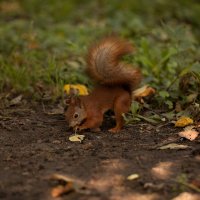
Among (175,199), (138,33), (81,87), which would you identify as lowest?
(175,199)

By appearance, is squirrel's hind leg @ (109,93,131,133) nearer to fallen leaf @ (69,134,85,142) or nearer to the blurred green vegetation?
fallen leaf @ (69,134,85,142)

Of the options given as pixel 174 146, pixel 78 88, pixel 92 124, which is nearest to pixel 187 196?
pixel 174 146

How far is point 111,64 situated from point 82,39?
106 inches

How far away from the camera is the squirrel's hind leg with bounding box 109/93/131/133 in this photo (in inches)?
194

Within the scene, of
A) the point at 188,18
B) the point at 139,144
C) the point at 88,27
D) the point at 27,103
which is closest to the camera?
the point at 139,144

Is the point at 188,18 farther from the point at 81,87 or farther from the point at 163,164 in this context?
the point at 163,164

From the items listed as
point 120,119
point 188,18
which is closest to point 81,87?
point 120,119

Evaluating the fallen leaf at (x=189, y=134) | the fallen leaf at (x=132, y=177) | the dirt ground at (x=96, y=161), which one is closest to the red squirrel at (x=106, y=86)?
the dirt ground at (x=96, y=161)

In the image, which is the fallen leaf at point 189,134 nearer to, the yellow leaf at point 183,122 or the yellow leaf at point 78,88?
the yellow leaf at point 183,122

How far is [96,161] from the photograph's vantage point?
405 cm

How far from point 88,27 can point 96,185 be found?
17.8 ft

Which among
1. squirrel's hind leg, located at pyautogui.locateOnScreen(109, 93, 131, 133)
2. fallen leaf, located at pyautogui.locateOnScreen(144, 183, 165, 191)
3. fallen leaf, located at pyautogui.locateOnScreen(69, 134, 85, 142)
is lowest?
fallen leaf, located at pyautogui.locateOnScreen(144, 183, 165, 191)

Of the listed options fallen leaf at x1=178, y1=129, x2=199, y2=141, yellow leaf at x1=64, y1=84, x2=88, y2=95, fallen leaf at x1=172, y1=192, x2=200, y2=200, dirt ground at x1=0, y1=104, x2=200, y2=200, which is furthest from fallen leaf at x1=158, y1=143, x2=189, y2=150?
yellow leaf at x1=64, y1=84, x2=88, y2=95

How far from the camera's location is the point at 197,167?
12.7 feet
